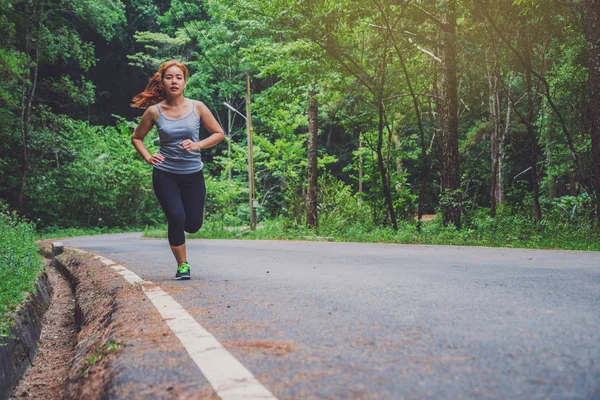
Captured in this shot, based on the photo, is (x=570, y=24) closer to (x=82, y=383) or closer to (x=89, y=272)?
(x=89, y=272)

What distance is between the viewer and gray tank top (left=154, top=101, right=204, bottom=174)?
4.88 m

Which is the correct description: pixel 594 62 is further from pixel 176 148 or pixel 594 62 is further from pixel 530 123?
pixel 176 148

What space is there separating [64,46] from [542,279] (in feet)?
94.6

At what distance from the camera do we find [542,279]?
432 cm

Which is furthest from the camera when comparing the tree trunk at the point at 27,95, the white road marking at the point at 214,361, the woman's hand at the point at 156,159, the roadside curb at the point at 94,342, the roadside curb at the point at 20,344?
the tree trunk at the point at 27,95

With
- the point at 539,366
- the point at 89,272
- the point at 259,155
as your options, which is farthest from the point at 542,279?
the point at 259,155

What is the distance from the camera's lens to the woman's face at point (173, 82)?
4.87m

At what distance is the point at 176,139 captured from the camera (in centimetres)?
490

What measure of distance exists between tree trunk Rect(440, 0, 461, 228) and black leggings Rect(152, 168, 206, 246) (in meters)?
9.34

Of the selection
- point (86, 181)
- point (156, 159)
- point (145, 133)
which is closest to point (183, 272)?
point (156, 159)

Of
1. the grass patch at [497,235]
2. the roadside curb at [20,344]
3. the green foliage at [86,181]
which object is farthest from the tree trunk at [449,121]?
the green foliage at [86,181]

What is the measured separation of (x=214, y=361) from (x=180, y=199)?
9.98 feet

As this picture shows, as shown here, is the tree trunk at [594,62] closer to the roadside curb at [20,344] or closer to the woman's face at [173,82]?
the woman's face at [173,82]

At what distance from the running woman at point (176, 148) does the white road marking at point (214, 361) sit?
5.42 feet
